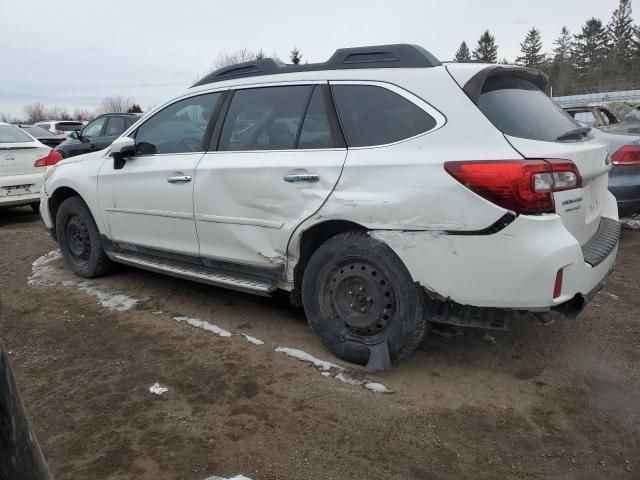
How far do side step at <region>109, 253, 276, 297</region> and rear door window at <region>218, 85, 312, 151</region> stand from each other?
92cm

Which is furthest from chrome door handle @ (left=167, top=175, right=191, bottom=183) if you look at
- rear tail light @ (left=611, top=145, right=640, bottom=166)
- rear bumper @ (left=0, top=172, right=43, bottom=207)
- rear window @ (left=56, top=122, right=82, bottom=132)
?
rear window @ (left=56, top=122, right=82, bottom=132)

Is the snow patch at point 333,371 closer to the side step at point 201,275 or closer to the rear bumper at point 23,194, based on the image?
the side step at point 201,275

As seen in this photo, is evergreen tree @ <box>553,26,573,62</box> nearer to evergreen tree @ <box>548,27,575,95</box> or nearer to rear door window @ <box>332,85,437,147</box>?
evergreen tree @ <box>548,27,575,95</box>

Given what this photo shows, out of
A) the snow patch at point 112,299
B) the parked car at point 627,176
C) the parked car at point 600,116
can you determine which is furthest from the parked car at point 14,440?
the parked car at point 600,116

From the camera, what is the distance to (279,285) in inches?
140

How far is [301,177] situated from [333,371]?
3.93ft

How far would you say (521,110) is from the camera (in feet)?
9.83

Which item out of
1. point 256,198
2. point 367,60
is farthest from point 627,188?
point 256,198

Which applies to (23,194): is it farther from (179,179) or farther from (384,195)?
(384,195)

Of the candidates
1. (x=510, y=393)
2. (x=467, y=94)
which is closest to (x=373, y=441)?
(x=510, y=393)

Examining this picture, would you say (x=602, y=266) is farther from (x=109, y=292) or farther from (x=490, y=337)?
(x=109, y=292)

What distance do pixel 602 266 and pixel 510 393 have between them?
90 centimetres

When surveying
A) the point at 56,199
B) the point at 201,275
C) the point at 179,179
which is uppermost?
the point at 179,179

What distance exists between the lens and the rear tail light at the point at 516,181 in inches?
101
